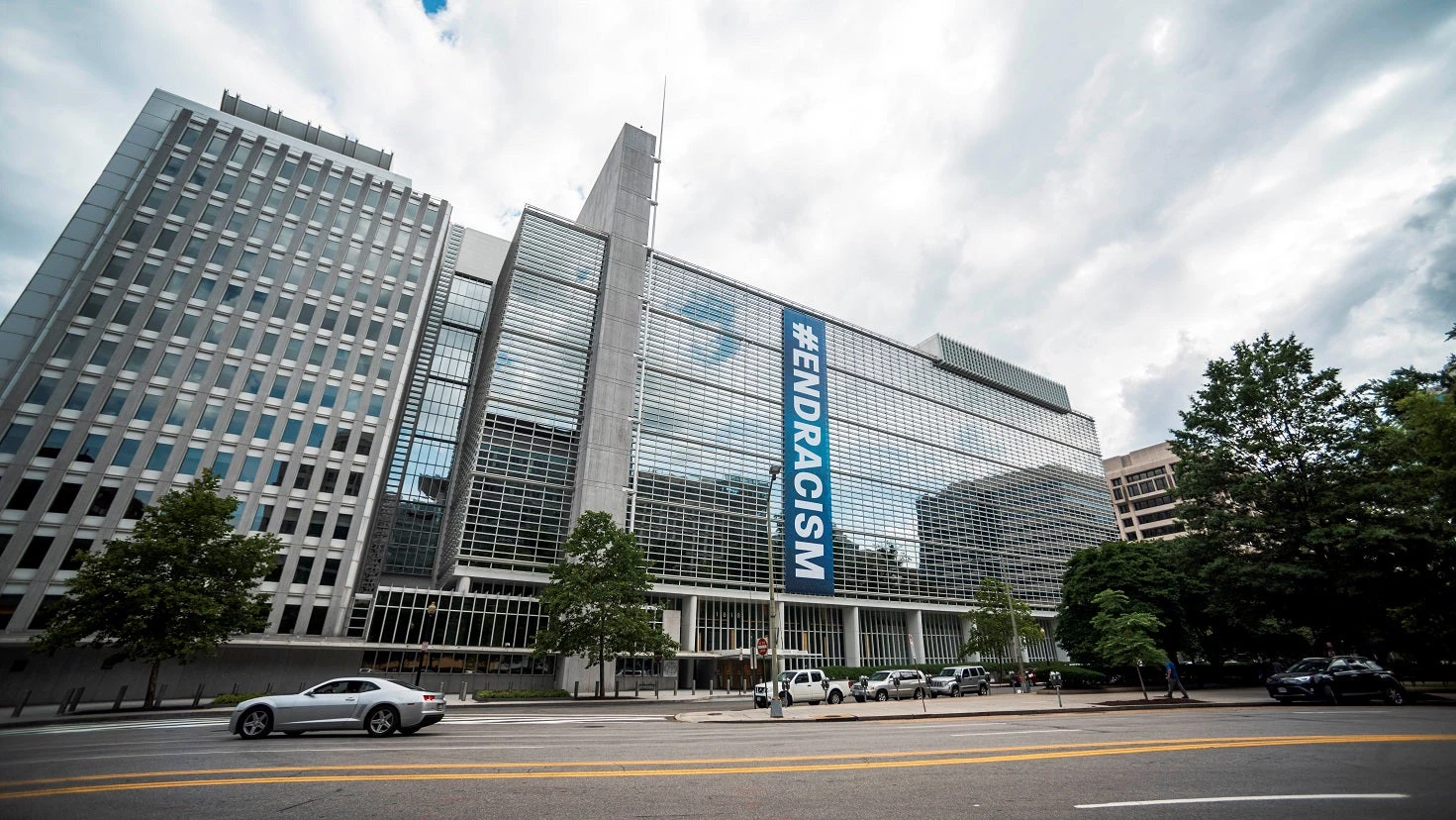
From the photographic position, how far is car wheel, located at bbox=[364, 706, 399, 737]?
44.2ft

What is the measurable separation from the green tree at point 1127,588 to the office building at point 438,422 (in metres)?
18.1

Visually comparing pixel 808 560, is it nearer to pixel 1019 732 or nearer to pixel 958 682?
pixel 958 682

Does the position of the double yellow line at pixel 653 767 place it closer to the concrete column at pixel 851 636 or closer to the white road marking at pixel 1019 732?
the white road marking at pixel 1019 732

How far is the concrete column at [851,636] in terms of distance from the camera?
184 feet

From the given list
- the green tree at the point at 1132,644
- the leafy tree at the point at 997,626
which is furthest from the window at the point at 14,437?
the leafy tree at the point at 997,626

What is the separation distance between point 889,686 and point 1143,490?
97.6 meters

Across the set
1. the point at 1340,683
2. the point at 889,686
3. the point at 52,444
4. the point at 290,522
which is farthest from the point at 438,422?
the point at 1340,683

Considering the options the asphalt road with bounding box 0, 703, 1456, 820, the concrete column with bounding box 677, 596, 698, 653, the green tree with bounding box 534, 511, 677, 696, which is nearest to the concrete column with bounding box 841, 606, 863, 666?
the concrete column with bounding box 677, 596, 698, 653

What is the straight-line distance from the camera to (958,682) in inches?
1447

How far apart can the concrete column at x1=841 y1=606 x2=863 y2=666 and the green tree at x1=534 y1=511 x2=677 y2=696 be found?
2610cm

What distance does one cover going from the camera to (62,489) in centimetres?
3447

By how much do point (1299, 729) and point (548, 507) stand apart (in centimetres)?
4210

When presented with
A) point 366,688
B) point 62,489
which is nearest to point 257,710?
point 366,688

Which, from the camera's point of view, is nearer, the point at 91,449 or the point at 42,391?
the point at 42,391
